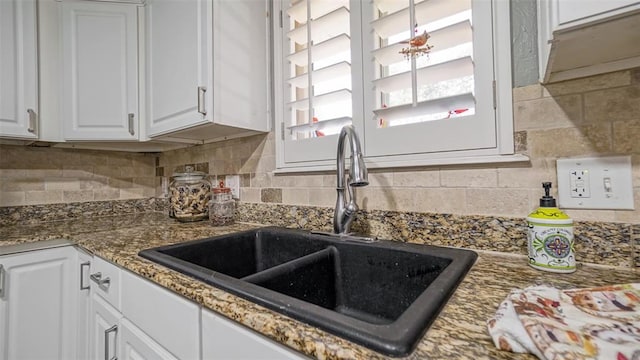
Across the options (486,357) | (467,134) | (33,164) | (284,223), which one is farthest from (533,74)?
(33,164)

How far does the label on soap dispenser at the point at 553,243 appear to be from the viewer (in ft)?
2.10

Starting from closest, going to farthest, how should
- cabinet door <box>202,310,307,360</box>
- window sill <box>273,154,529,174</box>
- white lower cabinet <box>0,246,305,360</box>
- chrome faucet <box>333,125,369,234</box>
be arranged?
cabinet door <box>202,310,307,360</box> → white lower cabinet <box>0,246,305,360</box> → window sill <box>273,154,529,174</box> → chrome faucet <box>333,125,369,234</box>

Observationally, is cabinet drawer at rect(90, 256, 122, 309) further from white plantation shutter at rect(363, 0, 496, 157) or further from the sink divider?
white plantation shutter at rect(363, 0, 496, 157)

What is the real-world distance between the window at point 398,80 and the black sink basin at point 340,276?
32 cm

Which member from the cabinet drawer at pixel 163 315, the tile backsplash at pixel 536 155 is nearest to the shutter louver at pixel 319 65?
the tile backsplash at pixel 536 155

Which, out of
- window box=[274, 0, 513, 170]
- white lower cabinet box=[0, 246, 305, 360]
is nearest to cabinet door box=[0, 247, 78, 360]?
white lower cabinet box=[0, 246, 305, 360]

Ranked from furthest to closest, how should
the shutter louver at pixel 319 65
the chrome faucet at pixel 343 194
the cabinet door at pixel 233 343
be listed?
the shutter louver at pixel 319 65 → the chrome faucet at pixel 343 194 → the cabinet door at pixel 233 343

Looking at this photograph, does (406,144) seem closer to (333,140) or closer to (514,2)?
(333,140)

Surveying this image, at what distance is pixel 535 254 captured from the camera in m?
0.67

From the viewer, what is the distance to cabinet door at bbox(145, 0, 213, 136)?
1.19 m

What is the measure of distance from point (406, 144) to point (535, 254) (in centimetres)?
47

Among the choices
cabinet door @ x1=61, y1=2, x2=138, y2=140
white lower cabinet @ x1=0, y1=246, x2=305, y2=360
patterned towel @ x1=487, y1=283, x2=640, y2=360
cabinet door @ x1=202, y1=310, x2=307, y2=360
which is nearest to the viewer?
patterned towel @ x1=487, y1=283, x2=640, y2=360

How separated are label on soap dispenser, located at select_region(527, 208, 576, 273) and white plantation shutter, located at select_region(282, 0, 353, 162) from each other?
68 centimetres

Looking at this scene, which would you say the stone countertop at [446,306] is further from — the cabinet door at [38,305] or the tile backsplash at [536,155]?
the cabinet door at [38,305]
